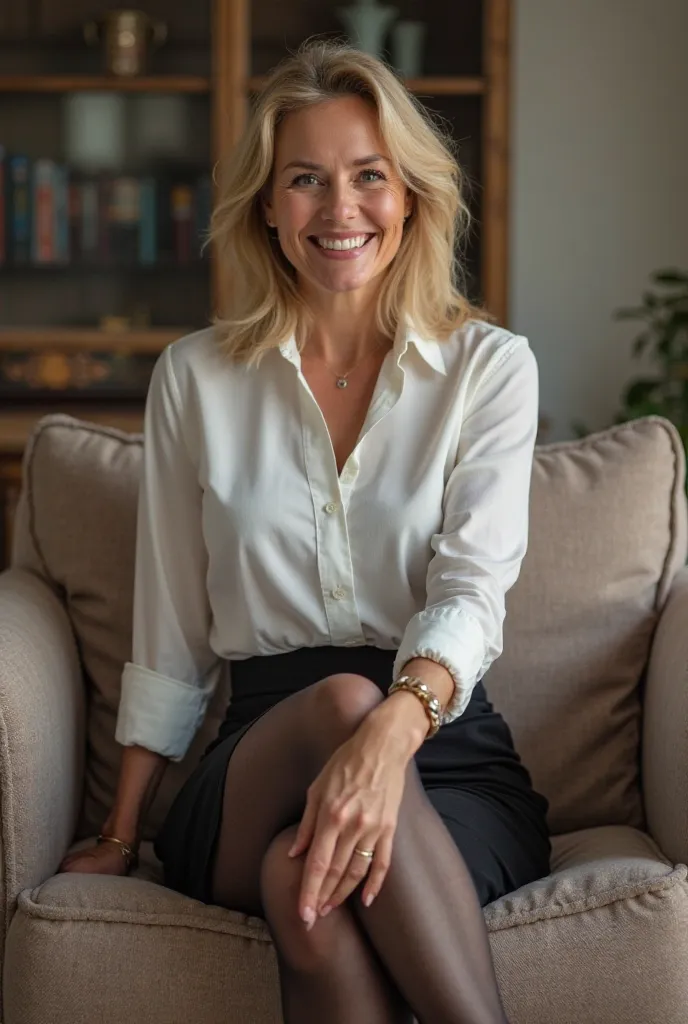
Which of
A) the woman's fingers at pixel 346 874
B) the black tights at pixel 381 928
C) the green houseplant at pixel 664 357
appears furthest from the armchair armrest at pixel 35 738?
the green houseplant at pixel 664 357

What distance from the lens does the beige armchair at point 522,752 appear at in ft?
4.25

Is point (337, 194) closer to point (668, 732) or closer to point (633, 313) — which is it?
point (668, 732)

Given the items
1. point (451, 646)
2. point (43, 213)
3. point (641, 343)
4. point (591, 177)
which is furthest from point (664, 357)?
point (451, 646)

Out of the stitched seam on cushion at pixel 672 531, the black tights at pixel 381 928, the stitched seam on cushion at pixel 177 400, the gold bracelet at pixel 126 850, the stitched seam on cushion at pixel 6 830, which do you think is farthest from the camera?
the stitched seam on cushion at pixel 672 531

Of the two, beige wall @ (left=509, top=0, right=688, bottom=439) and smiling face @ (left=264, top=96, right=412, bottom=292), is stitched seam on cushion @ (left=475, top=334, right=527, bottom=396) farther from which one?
beige wall @ (left=509, top=0, right=688, bottom=439)

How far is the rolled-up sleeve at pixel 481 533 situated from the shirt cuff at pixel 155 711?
13.6 inches

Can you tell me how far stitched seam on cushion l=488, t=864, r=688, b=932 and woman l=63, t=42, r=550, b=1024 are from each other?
0.16 feet

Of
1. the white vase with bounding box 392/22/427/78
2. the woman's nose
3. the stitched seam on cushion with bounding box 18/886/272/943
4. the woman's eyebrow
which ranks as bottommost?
the stitched seam on cushion with bounding box 18/886/272/943

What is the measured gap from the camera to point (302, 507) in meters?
1.57

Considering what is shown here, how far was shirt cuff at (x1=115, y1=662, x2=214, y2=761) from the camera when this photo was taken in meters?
1.58

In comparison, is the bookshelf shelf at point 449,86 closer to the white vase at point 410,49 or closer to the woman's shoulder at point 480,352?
the white vase at point 410,49

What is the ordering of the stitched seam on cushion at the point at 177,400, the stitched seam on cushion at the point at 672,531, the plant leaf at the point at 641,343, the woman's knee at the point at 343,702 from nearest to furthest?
the woman's knee at the point at 343,702, the stitched seam on cushion at the point at 177,400, the stitched seam on cushion at the point at 672,531, the plant leaf at the point at 641,343

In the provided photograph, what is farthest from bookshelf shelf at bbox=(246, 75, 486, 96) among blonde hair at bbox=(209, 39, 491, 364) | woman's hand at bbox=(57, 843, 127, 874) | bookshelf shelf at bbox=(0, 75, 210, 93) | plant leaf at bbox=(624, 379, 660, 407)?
woman's hand at bbox=(57, 843, 127, 874)

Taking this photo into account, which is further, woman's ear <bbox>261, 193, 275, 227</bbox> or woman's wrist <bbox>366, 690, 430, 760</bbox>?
woman's ear <bbox>261, 193, 275, 227</bbox>
